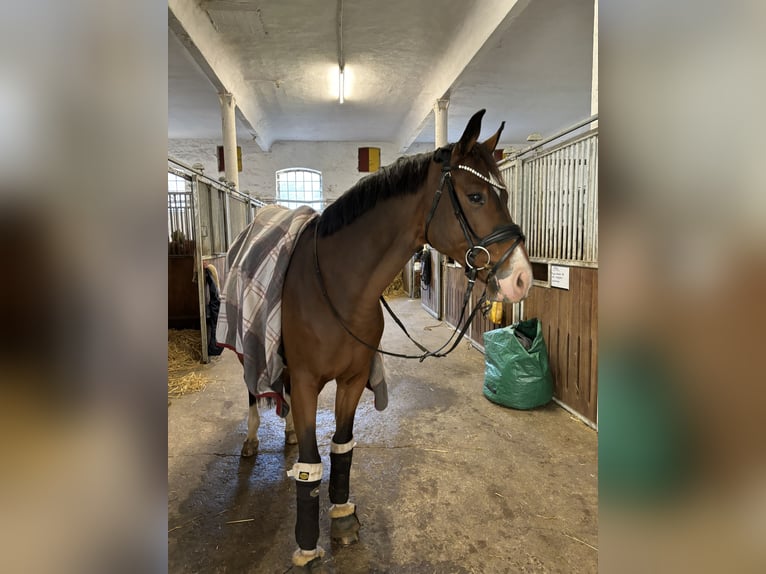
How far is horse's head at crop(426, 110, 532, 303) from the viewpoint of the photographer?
48.1 inches

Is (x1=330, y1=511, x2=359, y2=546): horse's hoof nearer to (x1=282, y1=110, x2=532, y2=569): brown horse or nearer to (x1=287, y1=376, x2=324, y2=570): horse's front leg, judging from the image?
(x1=282, y1=110, x2=532, y2=569): brown horse

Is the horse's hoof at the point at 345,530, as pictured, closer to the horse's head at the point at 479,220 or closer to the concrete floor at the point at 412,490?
the concrete floor at the point at 412,490

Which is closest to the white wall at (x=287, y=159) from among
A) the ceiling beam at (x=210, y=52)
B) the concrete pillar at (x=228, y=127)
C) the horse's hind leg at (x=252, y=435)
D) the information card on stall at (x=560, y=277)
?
the ceiling beam at (x=210, y=52)

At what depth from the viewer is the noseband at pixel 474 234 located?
3.99 feet

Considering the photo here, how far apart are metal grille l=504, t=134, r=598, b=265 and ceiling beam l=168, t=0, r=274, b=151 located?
3715mm

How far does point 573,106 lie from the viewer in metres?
8.05

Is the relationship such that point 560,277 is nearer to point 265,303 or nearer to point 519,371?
point 519,371
